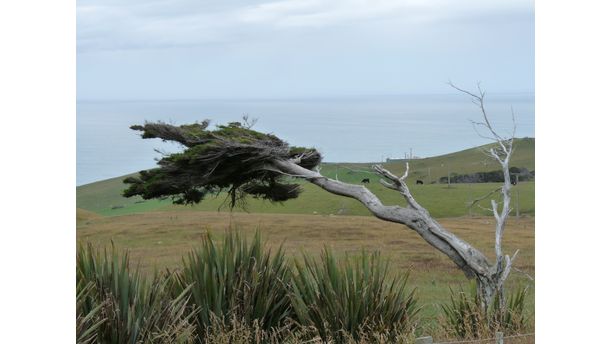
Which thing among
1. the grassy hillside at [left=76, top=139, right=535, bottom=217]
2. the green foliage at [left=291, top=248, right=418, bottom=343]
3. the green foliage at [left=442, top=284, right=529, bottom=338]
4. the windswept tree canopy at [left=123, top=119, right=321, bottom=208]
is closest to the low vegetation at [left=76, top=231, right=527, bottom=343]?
the green foliage at [left=291, top=248, right=418, bottom=343]

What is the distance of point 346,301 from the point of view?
7.34 metres

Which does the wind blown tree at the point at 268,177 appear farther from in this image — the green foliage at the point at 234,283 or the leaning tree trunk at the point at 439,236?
the green foliage at the point at 234,283

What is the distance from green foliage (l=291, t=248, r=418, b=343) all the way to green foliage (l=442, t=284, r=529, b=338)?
84 centimetres

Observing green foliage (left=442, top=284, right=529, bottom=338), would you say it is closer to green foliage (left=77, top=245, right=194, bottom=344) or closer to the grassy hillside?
green foliage (left=77, top=245, right=194, bottom=344)

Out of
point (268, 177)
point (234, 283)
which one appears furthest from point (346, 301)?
point (268, 177)

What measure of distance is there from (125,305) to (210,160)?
280cm

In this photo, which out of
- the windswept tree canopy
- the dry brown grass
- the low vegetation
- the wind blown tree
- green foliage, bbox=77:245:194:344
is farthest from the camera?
the dry brown grass

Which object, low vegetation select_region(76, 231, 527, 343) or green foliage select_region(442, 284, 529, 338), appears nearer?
low vegetation select_region(76, 231, 527, 343)

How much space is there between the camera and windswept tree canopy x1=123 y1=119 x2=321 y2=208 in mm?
9273

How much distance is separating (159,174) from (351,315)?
3224 mm

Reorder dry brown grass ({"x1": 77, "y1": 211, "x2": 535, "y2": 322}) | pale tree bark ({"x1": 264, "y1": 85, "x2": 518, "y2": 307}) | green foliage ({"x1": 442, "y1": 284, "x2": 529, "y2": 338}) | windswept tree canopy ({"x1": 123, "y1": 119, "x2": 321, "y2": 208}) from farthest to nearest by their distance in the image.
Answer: dry brown grass ({"x1": 77, "y1": 211, "x2": 535, "y2": 322})
windswept tree canopy ({"x1": 123, "y1": 119, "x2": 321, "y2": 208})
pale tree bark ({"x1": 264, "y1": 85, "x2": 518, "y2": 307})
green foliage ({"x1": 442, "y1": 284, "x2": 529, "y2": 338})
